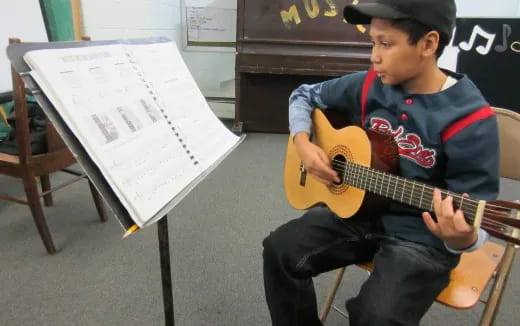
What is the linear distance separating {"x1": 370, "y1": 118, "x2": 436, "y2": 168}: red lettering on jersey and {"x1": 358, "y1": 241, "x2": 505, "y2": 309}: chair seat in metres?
0.29

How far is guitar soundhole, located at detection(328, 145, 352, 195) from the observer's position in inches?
41.8

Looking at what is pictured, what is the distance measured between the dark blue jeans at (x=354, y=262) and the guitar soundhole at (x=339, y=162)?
0.08m

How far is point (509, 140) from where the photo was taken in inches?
43.4

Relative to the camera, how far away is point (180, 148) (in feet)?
2.98

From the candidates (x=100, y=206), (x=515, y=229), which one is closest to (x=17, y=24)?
(x=100, y=206)

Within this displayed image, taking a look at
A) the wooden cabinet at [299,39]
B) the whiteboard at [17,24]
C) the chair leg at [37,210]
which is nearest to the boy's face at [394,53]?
the chair leg at [37,210]

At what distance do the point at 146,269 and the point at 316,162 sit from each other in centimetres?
97

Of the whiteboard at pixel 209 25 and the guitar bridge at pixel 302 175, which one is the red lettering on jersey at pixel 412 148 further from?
the whiteboard at pixel 209 25

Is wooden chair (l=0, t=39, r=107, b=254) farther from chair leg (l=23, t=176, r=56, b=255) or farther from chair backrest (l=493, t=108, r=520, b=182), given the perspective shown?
chair backrest (l=493, t=108, r=520, b=182)

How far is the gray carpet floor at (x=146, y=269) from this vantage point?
1.41m

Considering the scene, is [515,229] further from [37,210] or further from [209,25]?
[209,25]

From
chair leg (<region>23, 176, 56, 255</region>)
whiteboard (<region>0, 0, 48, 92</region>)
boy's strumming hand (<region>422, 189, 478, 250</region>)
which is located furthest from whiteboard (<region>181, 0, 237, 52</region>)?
boy's strumming hand (<region>422, 189, 478, 250</region>)

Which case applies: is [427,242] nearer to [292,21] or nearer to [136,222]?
[136,222]

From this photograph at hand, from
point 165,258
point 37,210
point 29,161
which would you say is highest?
point 165,258
